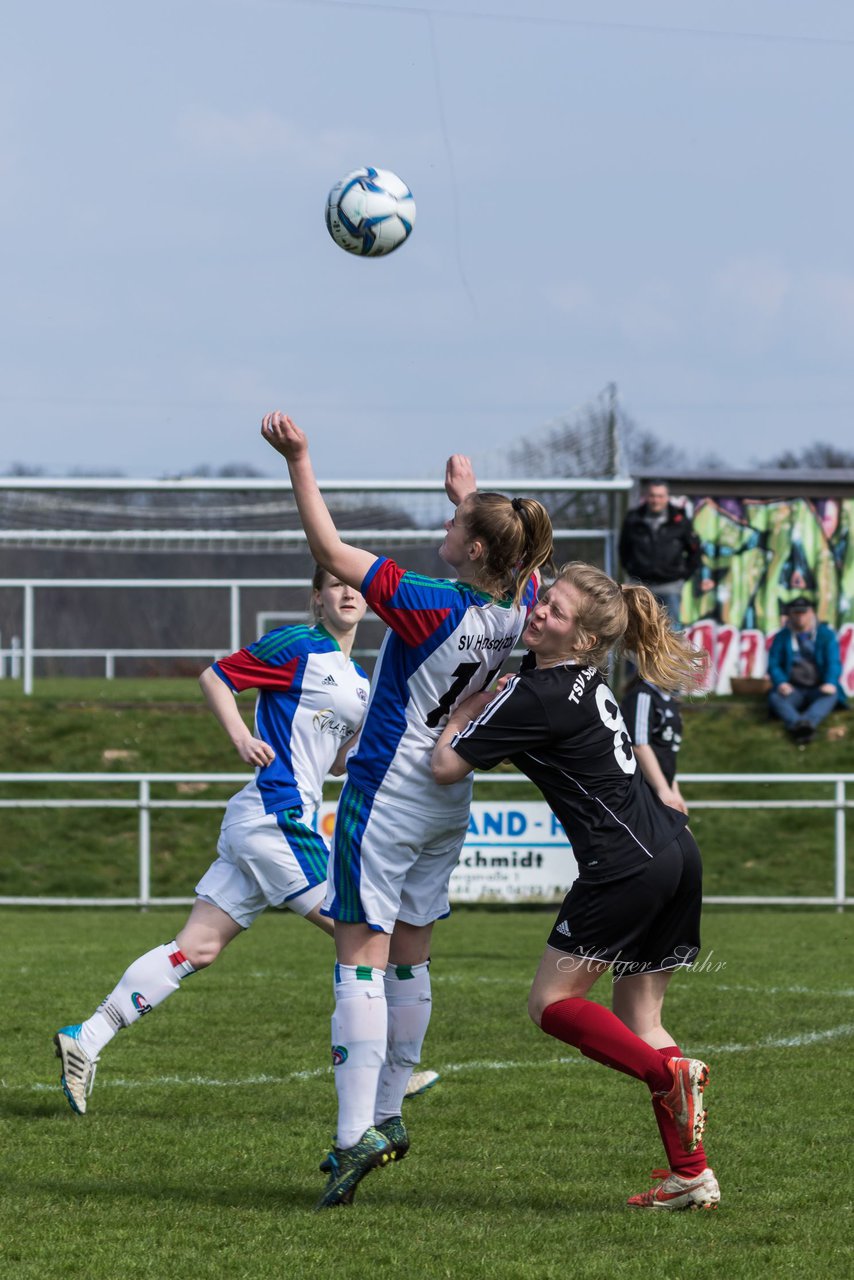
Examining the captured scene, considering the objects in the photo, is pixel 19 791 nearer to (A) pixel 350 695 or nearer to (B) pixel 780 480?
(B) pixel 780 480

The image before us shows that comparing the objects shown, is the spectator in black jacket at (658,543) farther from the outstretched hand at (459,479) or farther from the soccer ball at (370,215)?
the outstretched hand at (459,479)

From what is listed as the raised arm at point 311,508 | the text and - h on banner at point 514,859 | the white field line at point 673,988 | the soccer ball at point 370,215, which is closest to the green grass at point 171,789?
the text and - h on banner at point 514,859

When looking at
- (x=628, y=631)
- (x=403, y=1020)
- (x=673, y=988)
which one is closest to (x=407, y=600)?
(x=628, y=631)

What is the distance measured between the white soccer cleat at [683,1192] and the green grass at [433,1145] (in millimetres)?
64

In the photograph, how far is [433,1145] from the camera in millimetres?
5070

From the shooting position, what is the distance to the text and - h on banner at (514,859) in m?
13.3

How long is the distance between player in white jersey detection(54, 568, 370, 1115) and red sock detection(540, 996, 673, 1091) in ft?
5.95

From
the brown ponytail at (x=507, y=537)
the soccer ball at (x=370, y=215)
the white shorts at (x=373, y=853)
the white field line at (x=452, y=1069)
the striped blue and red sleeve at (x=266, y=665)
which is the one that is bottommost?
the white field line at (x=452, y=1069)

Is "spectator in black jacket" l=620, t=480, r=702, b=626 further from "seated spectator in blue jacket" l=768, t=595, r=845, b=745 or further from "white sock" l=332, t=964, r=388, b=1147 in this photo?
"white sock" l=332, t=964, r=388, b=1147

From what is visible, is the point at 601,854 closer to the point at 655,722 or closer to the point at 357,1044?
the point at 357,1044

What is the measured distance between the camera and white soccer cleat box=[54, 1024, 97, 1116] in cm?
542

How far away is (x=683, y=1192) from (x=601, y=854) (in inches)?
36.1

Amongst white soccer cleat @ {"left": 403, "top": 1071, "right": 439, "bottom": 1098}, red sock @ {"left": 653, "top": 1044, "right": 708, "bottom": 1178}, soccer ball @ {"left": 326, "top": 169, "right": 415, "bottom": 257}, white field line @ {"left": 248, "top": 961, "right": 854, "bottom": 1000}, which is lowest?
white field line @ {"left": 248, "top": 961, "right": 854, "bottom": 1000}

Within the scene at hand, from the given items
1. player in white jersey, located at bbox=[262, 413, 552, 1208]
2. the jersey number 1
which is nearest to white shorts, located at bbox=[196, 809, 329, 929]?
player in white jersey, located at bbox=[262, 413, 552, 1208]
